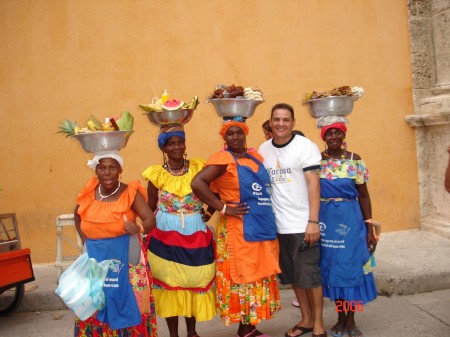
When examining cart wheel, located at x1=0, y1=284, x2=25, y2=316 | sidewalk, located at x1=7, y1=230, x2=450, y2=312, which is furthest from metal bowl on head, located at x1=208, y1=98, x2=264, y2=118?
cart wheel, located at x1=0, y1=284, x2=25, y2=316

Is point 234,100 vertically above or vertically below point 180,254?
above

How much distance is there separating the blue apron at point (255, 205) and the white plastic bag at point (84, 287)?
101cm

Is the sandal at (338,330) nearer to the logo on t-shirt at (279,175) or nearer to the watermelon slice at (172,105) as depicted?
the logo on t-shirt at (279,175)

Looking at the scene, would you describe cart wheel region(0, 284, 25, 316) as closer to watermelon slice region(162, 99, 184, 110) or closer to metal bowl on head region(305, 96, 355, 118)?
watermelon slice region(162, 99, 184, 110)

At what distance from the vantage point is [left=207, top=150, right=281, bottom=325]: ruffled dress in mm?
3645

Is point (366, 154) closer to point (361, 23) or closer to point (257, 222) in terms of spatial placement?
point (361, 23)

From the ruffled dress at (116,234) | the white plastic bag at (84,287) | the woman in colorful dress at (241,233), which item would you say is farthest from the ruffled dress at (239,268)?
the white plastic bag at (84,287)

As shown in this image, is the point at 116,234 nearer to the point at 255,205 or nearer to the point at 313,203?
the point at 255,205

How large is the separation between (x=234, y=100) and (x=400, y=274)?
2.59 m

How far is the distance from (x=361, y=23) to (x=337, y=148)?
10.6 ft

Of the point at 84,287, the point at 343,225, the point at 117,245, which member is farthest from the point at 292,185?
the point at 84,287

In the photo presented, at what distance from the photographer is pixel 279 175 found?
3.82 m

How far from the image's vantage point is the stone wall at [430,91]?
6383mm
